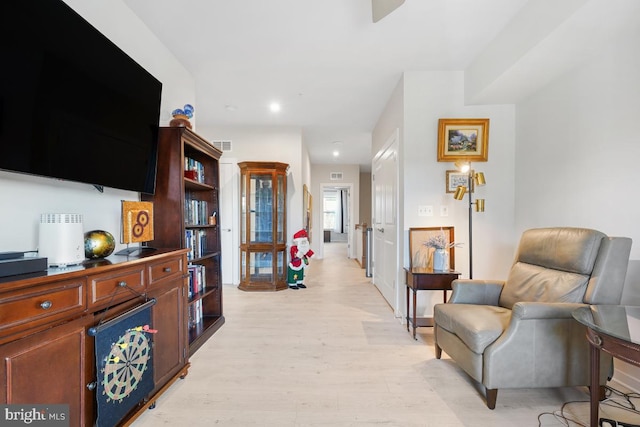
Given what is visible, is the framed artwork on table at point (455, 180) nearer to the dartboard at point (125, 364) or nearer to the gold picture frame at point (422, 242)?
the gold picture frame at point (422, 242)

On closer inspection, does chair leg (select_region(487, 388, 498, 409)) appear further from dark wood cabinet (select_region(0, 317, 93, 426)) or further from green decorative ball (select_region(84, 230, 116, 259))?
green decorative ball (select_region(84, 230, 116, 259))

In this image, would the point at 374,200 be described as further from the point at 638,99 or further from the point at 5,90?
the point at 5,90

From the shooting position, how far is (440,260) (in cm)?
263

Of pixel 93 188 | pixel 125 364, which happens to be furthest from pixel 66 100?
pixel 125 364

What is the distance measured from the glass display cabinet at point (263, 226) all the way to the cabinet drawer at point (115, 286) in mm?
2800

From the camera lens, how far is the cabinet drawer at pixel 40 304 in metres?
0.93

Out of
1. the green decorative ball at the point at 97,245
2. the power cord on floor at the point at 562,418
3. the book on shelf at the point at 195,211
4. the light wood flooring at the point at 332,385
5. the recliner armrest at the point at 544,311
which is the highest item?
the book on shelf at the point at 195,211

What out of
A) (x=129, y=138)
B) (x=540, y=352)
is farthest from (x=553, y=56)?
(x=129, y=138)

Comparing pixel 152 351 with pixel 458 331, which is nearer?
pixel 152 351

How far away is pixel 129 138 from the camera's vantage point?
175cm

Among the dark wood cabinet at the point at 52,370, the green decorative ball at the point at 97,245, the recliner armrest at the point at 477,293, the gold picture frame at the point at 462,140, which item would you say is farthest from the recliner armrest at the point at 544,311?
the green decorative ball at the point at 97,245

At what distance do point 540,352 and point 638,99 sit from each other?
68.4 inches

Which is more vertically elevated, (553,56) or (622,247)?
(553,56)

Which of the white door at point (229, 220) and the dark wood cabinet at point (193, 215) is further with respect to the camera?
the white door at point (229, 220)
